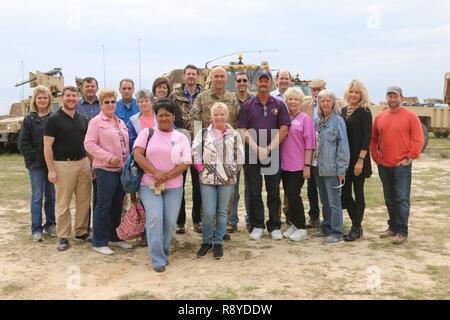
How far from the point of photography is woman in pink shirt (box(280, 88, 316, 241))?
5926mm

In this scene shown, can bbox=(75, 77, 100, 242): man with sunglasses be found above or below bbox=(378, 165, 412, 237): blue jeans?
above

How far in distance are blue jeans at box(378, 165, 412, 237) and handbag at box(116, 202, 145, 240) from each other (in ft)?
9.20

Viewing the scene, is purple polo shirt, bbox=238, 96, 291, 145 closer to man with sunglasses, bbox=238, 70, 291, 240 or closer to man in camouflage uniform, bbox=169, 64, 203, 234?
man with sunglasses, bbox=238, 70, 291, 240

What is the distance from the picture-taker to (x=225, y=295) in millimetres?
4246

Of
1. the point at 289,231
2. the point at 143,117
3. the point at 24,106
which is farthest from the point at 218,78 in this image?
the point at 24,106

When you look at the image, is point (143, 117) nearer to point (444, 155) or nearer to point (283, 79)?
point (283, 79)

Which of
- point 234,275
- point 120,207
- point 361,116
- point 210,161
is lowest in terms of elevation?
point 234,275

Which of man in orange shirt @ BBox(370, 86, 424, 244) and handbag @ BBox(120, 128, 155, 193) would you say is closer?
handbag @ BBox(120, 128, 155, 193)

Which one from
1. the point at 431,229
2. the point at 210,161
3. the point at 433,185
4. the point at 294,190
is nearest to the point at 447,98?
the point at 433,185

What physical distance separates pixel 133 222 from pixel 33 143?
160 centimetres

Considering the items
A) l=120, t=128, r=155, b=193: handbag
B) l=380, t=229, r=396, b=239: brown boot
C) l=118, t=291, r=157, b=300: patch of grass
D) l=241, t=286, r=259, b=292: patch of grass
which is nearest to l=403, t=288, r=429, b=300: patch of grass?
l=241, t=286, r=259, b=292: patch of grass

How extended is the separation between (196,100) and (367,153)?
202 centimetres

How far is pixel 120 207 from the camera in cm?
582
